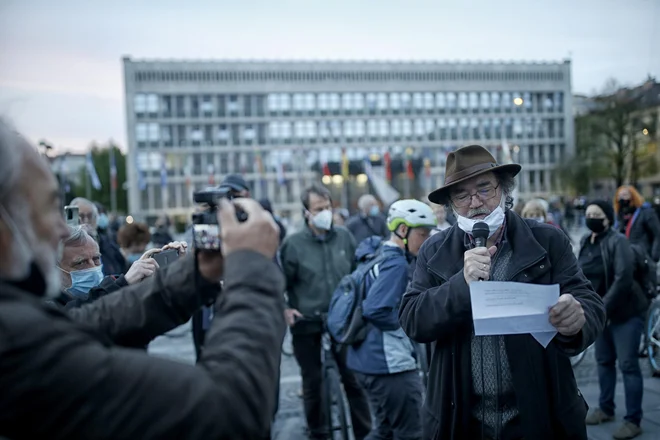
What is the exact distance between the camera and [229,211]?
148 cm

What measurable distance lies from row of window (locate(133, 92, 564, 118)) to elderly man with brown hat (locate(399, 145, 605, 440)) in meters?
74.0

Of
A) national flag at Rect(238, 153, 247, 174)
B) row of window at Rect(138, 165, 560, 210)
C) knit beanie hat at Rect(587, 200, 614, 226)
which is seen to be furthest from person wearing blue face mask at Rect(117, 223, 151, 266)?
national flag at Rect(238, 153, 247, 174)

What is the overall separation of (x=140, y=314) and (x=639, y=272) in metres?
4.99

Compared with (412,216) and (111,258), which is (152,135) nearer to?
(111,258)

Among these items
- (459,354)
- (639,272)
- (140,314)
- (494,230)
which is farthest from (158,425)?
(639,272)

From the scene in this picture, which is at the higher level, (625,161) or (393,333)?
(625,161)

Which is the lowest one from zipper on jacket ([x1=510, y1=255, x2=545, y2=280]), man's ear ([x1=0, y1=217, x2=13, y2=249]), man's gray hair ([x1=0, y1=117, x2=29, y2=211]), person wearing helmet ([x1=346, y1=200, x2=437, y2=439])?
person wearing helmet ([x1=346, y1=200, x2=437, y2=439])

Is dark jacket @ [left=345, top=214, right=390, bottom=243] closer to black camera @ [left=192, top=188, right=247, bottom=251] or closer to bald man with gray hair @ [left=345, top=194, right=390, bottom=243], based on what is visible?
bald man with gray hair @ [left=345, top=194, right=390, bottom=243]

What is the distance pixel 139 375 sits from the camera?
46.4 inches

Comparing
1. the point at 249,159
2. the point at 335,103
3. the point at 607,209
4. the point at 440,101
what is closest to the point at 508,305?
the point at 607,209

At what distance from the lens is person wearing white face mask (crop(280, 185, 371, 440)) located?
532 centimetres

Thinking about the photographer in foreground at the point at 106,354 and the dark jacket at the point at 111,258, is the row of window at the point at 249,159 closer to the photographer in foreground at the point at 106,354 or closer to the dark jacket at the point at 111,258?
the dark jacket at the point at 111,258

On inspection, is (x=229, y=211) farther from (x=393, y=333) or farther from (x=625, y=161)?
(x=625, y=161)

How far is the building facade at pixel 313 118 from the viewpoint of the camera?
2840 inches
